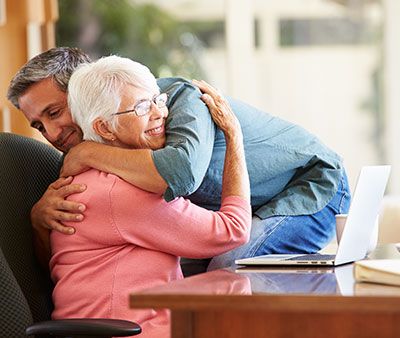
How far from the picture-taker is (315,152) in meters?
2.80

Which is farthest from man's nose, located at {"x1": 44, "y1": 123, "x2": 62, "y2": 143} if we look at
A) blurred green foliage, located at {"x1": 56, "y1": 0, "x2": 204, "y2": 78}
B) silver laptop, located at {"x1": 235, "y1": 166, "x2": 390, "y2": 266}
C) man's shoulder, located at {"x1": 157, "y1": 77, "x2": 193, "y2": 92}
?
blurred green foliage, located at {"x1": 56, "y1": 0, "x2": 204, "y2": 78}

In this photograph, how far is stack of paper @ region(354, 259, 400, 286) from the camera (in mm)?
1615

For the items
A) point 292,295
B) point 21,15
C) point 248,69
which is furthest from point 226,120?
point 248,69

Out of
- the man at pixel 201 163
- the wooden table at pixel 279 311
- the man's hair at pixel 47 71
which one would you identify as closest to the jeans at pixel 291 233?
the man at pixel 201 163

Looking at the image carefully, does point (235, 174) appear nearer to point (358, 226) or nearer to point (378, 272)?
point (358, 226)

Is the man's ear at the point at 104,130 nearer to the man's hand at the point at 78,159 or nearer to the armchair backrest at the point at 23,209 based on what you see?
the man's hand at the point at 78,159

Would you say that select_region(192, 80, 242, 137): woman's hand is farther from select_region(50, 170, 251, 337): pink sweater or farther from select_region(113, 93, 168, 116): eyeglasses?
select_region(50, 170, 251, 337): pink sweater

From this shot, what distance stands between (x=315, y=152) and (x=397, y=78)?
3020 millimetres

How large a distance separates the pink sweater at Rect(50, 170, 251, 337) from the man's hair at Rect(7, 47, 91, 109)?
0.36 m

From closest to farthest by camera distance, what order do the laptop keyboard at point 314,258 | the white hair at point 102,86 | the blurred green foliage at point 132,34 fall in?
the laptop keyboard at point 314,258 → the white hair at point 102,86 → the blurred green foliage at point 132,34

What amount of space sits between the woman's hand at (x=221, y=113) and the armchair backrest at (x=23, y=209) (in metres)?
0.45

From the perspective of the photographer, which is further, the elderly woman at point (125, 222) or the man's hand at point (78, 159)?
the man's hand at point (78, 159)

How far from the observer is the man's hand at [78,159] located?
2.30 m

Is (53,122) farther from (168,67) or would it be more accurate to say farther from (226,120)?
(168,67)
